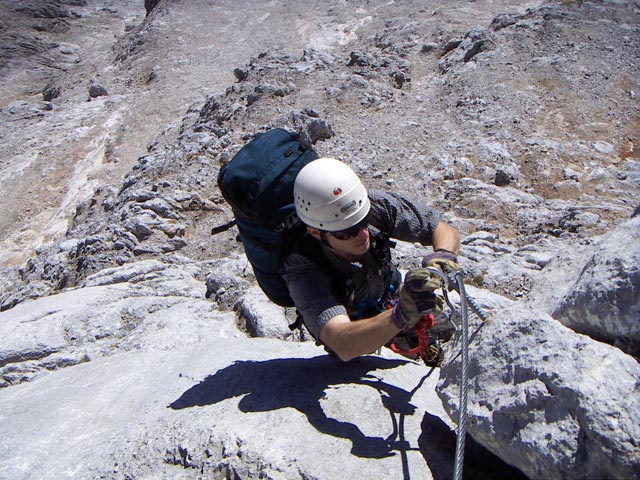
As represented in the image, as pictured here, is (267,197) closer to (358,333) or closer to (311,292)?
(311,292)

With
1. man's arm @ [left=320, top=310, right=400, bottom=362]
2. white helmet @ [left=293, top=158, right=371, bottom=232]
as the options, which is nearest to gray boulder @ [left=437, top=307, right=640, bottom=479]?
man's arm @ [left=320, top=310, right=400, bottom=362]

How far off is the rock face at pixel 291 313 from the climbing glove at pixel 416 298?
38cm

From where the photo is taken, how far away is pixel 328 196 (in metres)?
3.54

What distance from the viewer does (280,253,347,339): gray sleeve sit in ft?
11.6

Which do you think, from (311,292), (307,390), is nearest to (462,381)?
(311,292)

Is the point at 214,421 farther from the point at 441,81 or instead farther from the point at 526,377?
the point at 441,81

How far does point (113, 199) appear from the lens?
12.5m

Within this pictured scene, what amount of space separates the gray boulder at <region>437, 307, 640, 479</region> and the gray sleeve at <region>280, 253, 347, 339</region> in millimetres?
930

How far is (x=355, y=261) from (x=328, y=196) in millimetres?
714

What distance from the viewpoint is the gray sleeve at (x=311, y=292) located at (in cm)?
354

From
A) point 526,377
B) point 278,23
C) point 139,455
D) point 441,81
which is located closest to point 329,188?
point 526,377

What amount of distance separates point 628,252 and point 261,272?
8.11 ft

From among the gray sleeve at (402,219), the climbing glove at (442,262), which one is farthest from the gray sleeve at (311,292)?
the gray sleeve at (402,219)

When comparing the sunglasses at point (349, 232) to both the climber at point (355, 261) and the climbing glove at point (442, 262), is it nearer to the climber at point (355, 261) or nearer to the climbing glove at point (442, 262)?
the climber at point (355, 261)
